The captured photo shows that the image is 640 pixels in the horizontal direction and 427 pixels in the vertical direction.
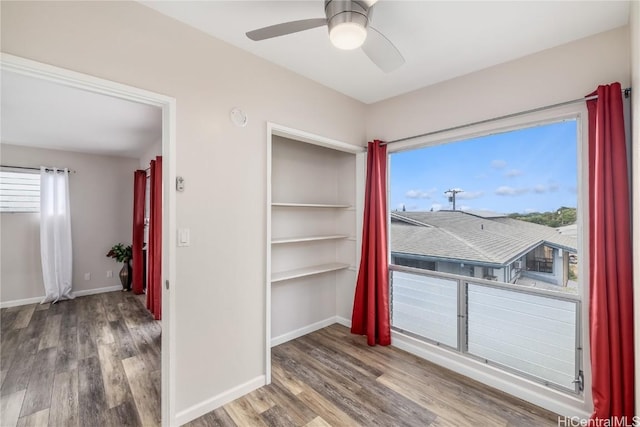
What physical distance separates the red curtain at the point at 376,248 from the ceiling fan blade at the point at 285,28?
5.39ft

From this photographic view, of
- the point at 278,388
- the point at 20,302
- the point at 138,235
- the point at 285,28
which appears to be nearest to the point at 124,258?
the point at 138,235

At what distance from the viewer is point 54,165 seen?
451cm

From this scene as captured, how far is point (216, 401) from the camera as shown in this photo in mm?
1970

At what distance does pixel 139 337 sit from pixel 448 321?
10.9ft

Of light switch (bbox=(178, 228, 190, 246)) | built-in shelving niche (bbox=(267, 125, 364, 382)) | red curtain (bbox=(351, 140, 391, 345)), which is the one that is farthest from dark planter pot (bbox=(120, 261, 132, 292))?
red curtain (bbox=(351, 140, 391, 345))

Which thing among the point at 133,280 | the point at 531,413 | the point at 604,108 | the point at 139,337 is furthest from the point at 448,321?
A: the point at 133,280

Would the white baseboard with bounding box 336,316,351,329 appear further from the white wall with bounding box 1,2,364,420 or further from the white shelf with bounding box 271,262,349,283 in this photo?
the white wall with bounding box 1,2,364,420

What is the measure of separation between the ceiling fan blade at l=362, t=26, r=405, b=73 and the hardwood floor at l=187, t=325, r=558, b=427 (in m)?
2.31

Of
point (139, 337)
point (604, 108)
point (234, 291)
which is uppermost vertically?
point (604, 108)

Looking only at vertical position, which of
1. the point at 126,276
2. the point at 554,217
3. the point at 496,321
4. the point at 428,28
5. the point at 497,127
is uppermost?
the point at 428,28

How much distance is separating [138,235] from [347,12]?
15.8ft

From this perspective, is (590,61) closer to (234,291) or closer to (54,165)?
(234,291)

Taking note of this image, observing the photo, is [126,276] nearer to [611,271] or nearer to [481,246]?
[481,246]

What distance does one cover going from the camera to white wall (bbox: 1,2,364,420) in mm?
1459
